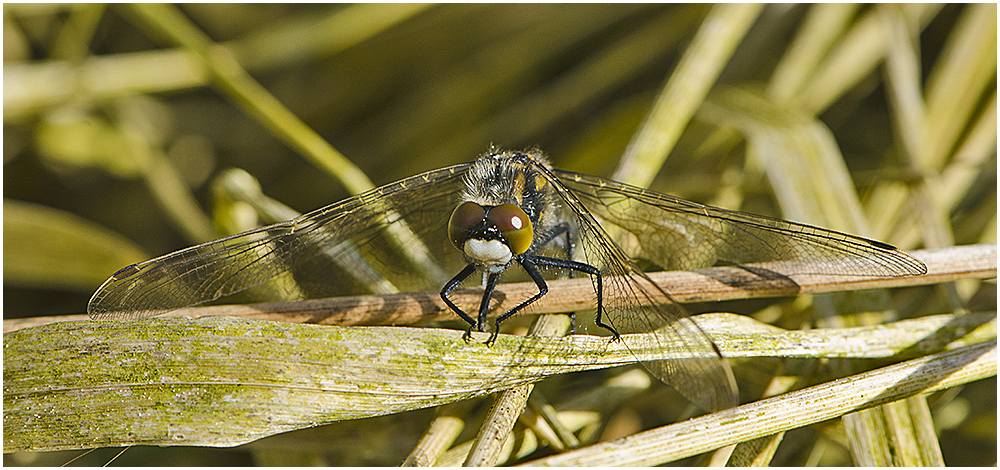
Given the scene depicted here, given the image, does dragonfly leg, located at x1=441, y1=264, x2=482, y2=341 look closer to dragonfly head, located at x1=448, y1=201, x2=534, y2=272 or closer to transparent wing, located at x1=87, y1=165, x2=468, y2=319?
dragonfly head, located at x1=448, y1=201, x2=534, y2=272

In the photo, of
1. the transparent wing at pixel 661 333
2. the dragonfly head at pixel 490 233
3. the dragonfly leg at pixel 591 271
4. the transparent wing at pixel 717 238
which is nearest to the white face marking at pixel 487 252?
the dragonfly head at pixel 490 233

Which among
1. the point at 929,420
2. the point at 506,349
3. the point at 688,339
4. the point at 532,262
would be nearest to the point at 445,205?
the point at 532,262

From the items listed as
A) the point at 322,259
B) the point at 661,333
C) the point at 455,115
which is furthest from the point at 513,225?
the point at 455,115

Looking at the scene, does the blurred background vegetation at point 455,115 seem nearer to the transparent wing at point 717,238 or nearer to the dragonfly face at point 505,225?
the transparent wing at point 717,238

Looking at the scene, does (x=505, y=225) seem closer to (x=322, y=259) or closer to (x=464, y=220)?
(x=464, y=220)

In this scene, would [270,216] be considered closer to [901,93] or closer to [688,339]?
[688,339]
